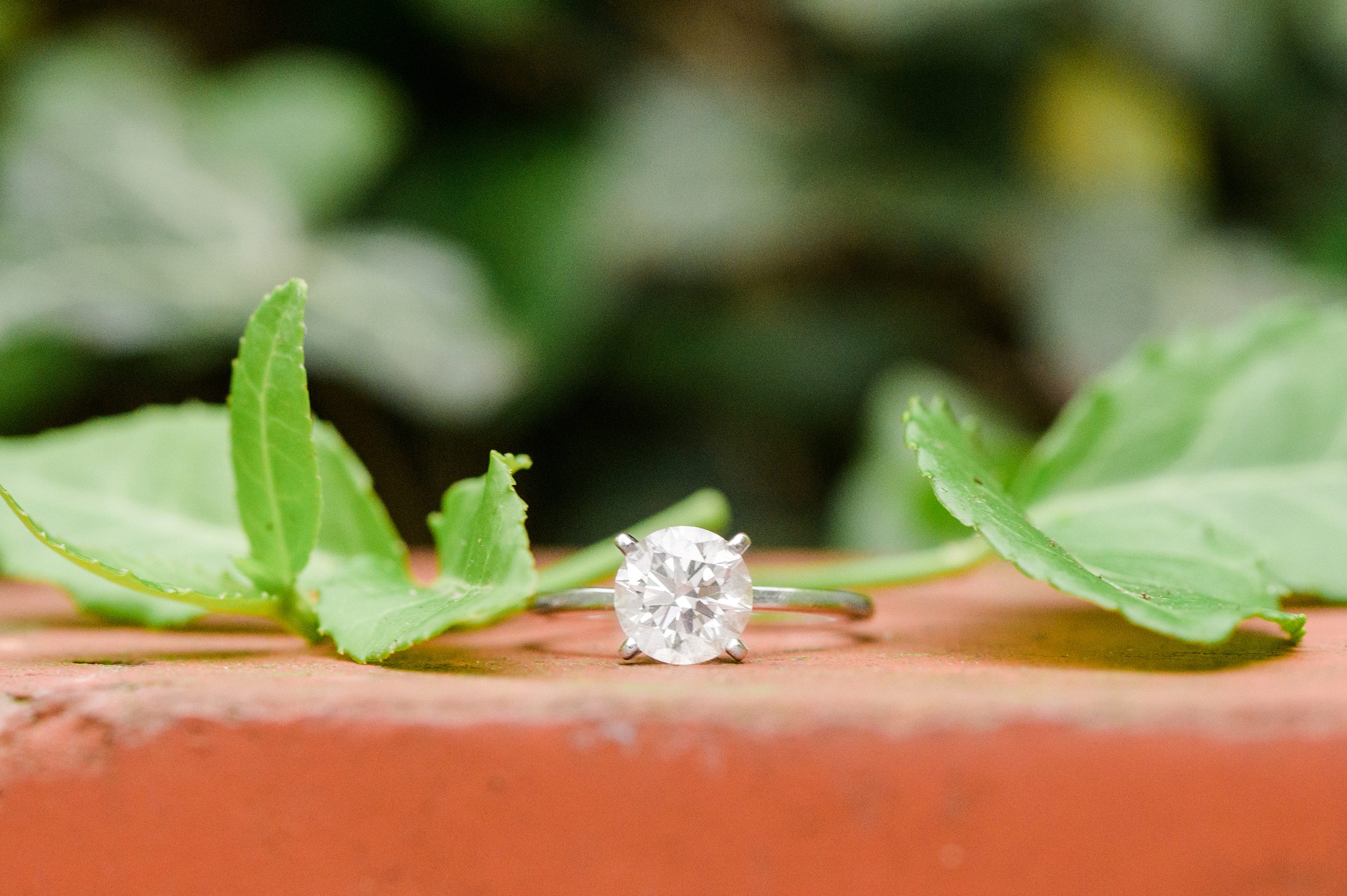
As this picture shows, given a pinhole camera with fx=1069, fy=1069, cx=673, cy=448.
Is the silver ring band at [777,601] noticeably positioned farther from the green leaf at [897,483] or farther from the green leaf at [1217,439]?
the green leaf at [897,483]

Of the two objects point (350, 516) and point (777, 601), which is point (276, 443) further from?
point (777, 601)

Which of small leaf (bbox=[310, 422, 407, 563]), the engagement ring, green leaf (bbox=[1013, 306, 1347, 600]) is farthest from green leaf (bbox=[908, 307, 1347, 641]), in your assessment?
small leaf (bbox=[310, 422, 407, 563])

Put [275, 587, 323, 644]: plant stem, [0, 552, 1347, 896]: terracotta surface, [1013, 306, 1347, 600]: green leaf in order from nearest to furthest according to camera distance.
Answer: [0, 552, 1347, 896]: terracotta surface < [275, 587, 323, 644]: plant stem < [1013, 306, 1347, 600]: green leaf

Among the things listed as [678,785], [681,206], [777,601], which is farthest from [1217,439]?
[681,206]

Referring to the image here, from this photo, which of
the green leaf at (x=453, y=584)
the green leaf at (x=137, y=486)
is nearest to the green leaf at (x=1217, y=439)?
the green leaf at (x=453, y=584)

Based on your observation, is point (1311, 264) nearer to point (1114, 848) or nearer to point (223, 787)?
point (1114, 848)

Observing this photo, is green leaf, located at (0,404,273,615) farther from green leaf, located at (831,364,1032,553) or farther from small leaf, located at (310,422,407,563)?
green leaf, located at (831,364,1032,553)
